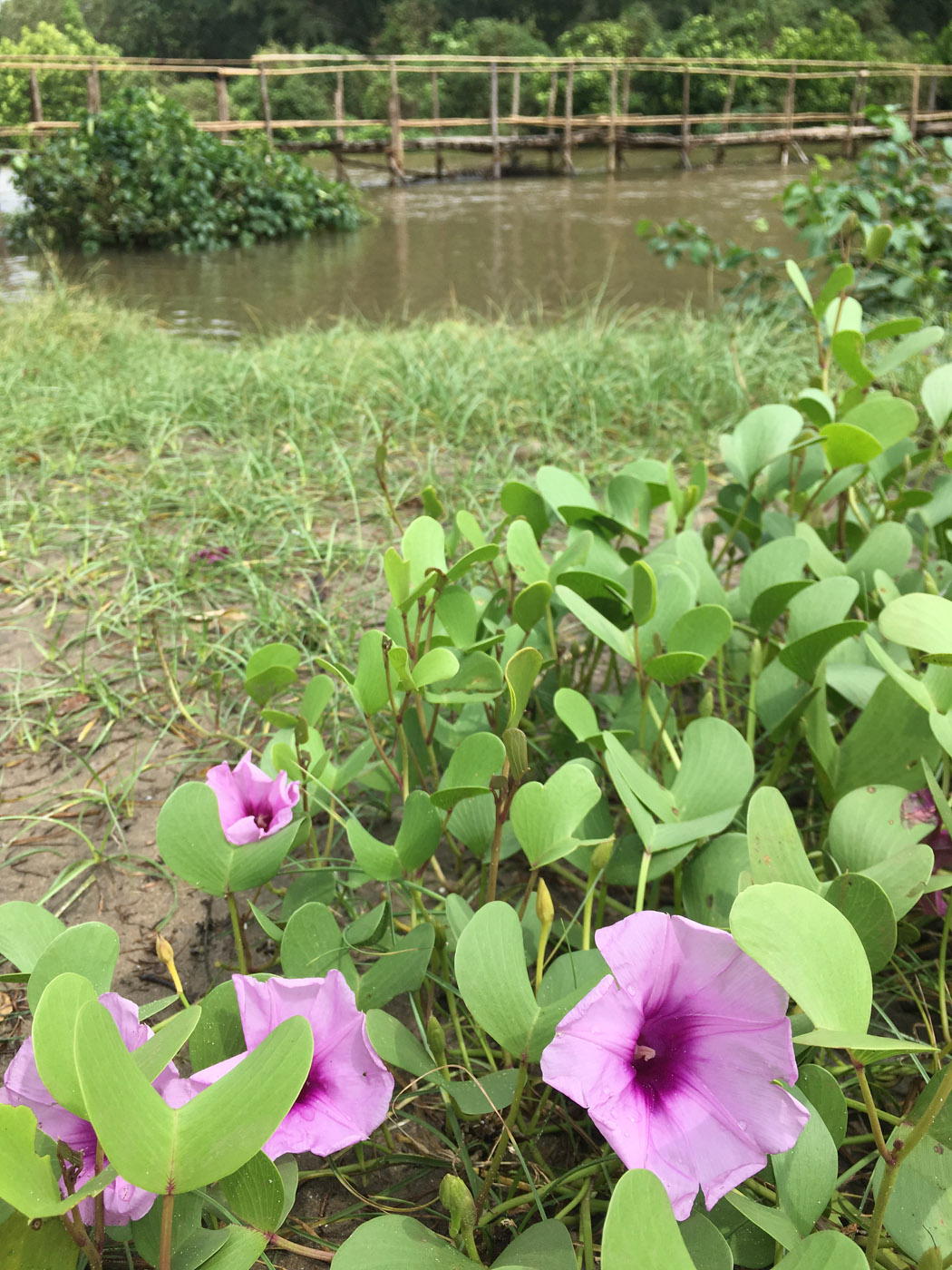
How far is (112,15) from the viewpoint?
32.3 metres

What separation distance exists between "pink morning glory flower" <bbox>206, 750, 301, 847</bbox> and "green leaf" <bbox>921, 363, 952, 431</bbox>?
2.69 ft

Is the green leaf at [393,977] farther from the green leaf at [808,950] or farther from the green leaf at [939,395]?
the green leaf at [939,395]

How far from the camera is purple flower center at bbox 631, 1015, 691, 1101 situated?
1.55 feet

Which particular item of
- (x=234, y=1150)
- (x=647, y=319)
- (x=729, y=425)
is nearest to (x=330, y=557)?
(x=729, y=425)

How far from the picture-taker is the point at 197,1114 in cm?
39

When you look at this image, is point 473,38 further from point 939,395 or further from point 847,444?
point 847,444

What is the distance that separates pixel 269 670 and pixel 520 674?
0.93 ft

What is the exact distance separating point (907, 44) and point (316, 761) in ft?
97.4

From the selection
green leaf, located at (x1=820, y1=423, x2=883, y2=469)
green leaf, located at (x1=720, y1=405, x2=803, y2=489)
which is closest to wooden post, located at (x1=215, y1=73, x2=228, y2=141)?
green leaf, located at (x1=720, y1=405, x2=803, y2=489)

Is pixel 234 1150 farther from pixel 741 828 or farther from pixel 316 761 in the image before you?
pixel 741 828

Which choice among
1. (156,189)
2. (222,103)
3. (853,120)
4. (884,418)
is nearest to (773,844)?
(884,418)

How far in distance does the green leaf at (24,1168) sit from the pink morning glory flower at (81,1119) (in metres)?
0.09

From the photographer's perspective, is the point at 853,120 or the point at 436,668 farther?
the point at 853,120

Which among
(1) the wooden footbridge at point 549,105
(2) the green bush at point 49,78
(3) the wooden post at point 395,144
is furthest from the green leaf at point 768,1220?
(2) the green bush at point 49,78
